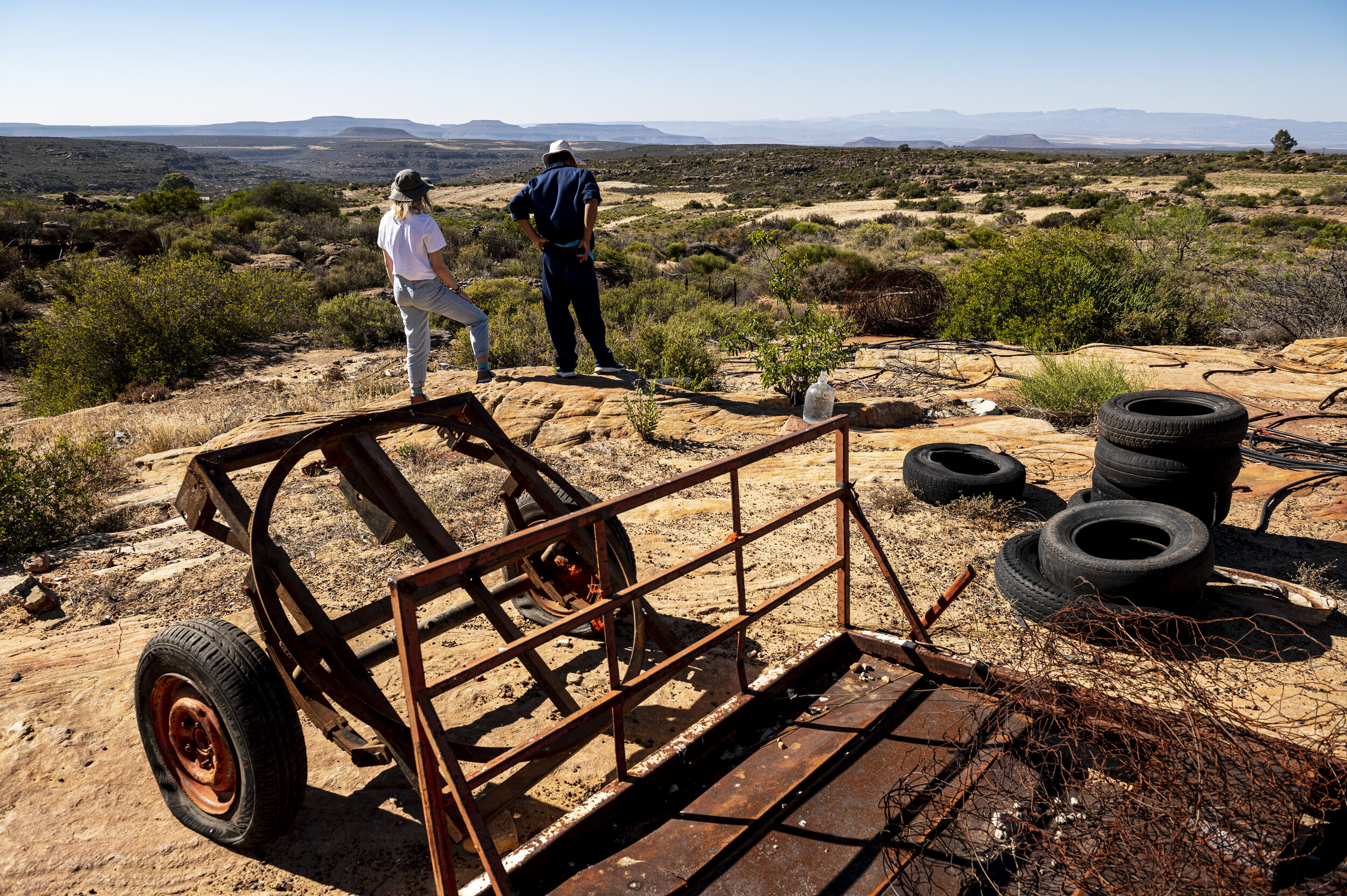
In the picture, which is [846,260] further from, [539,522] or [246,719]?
[246,719]

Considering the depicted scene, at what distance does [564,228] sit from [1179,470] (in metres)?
5.77

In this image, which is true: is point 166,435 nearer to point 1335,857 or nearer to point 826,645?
point 826,645

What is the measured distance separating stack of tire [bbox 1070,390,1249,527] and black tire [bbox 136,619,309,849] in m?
5.05

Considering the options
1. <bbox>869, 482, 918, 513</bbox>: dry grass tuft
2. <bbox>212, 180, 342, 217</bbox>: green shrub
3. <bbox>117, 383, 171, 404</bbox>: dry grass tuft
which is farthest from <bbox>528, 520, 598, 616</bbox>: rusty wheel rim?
<bbox>212, 180, 342, 217</bbox>: green shrub

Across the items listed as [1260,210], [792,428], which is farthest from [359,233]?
[1260,210]

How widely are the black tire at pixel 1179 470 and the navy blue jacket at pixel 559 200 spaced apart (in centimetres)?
522

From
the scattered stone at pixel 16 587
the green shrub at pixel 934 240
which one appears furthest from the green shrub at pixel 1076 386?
the green shrub at pixel 934 240

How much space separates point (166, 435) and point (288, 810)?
7.05m

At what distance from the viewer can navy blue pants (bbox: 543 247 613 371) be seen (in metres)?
7.86

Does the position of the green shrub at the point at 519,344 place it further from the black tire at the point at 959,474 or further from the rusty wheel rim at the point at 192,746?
the rusty wheel rim at the point at 192,746

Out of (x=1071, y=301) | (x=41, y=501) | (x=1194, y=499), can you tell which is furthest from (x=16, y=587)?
(x=1071, y=301)

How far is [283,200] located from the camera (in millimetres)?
32656

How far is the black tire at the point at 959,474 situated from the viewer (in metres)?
5.96

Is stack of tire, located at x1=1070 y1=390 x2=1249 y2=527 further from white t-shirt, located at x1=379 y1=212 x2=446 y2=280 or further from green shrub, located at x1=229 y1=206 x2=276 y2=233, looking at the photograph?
green shrub, located at x1=229 y1=206 x2=276 y2=233
